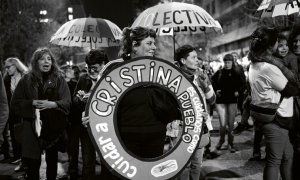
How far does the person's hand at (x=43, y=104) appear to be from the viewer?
16.3ft

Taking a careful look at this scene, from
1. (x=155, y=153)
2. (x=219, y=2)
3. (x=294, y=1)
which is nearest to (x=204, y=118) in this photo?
(x=155, y=153)

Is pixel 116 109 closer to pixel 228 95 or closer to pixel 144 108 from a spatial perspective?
pixel 144 108

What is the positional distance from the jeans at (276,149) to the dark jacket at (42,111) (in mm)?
2551

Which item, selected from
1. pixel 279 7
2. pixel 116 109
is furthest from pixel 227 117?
pixel 116 109

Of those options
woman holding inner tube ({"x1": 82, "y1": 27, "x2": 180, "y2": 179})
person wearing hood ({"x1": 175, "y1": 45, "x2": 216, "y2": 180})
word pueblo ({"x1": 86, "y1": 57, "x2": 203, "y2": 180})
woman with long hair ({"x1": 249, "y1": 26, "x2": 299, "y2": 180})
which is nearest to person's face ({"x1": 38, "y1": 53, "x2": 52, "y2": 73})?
person wearing hood ({"x1": 175, "y1": 45, "x2": 216, "y2": 180})

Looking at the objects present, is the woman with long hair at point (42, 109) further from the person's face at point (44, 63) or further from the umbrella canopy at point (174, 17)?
the umbrella canopy at point (174, 17)

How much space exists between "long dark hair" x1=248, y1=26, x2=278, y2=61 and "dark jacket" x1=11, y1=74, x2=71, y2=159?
2477 millimetres

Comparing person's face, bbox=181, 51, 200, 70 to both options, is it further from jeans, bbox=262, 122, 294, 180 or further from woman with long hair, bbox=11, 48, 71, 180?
woman with long hair, bbox=11, 48, 71, 180

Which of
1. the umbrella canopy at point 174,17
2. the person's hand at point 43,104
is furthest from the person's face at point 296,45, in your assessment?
the person's hand at point 43,104

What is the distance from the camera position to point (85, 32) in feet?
21.7

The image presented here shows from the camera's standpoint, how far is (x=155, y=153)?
3.44 metres

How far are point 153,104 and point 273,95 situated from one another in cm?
169

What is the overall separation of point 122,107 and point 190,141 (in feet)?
2.03

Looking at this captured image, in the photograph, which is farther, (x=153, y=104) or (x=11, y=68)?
(x=11, y=68)
